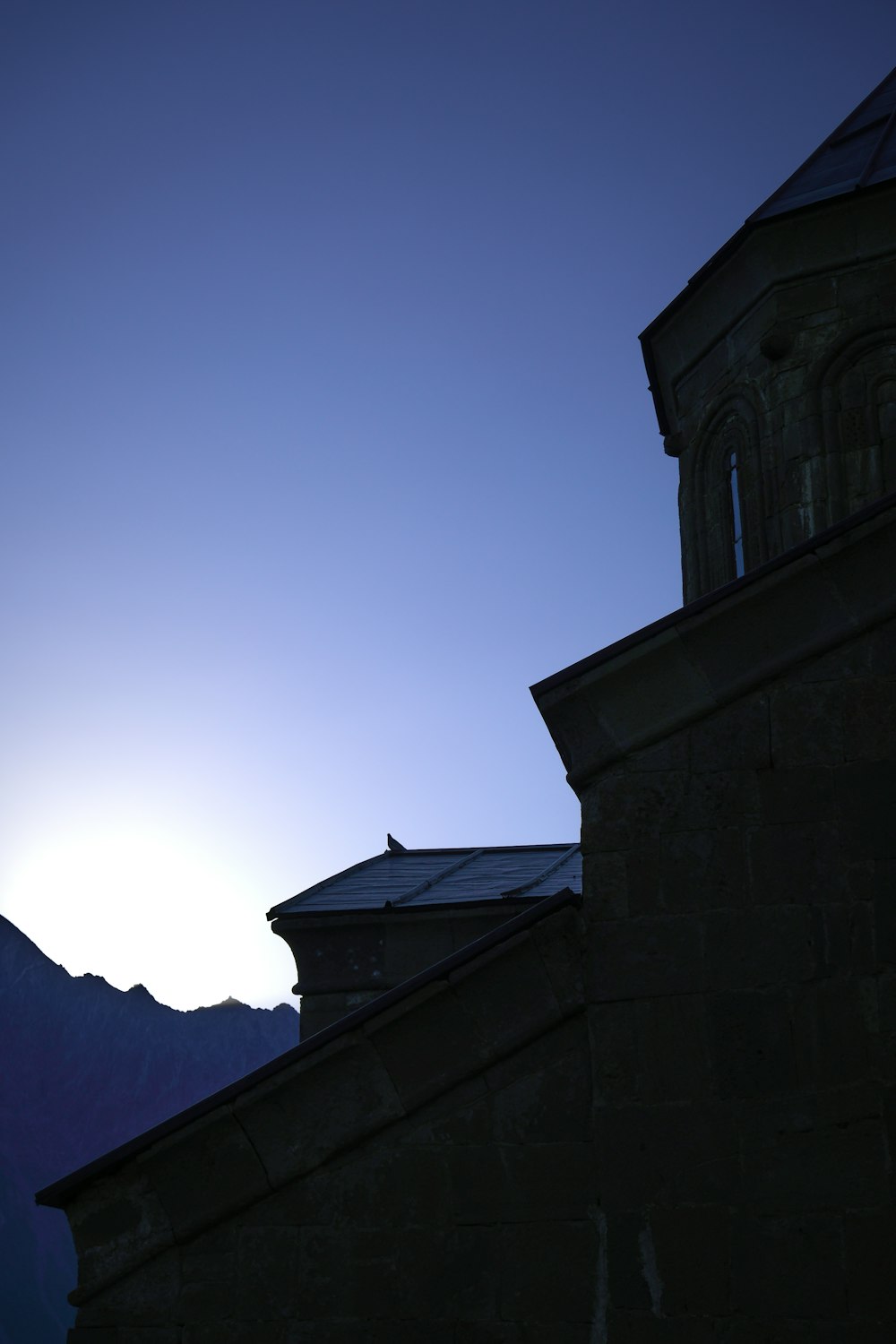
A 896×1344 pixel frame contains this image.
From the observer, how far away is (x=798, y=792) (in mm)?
4797

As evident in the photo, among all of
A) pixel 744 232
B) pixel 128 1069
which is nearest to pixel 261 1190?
pixel 744 232

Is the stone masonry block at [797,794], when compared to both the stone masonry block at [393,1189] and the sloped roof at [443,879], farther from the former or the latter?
the sloped roof at [443,879]

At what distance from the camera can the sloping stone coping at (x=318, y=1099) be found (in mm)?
4602

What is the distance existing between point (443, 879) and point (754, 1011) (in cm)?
577

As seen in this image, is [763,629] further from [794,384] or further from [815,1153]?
[794,384]

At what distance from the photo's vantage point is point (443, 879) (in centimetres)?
1018

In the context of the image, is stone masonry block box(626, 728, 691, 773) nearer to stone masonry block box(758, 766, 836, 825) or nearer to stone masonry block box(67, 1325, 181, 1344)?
stone masonry block box(758, 766, 836, 825)

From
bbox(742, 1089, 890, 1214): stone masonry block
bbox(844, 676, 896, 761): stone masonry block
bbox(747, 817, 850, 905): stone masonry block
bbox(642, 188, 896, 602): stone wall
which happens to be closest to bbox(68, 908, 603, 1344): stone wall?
bbox(742, 1089, 890, 1214): stone masonry block

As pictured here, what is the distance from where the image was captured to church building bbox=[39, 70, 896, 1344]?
170 inches

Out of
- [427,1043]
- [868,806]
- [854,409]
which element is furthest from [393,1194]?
[854,409]

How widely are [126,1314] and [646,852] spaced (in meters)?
2.63

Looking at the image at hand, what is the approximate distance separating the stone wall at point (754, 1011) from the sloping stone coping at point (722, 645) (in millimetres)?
85

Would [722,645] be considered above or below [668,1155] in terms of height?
above

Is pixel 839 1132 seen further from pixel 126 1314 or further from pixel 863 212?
pixel 863 212
